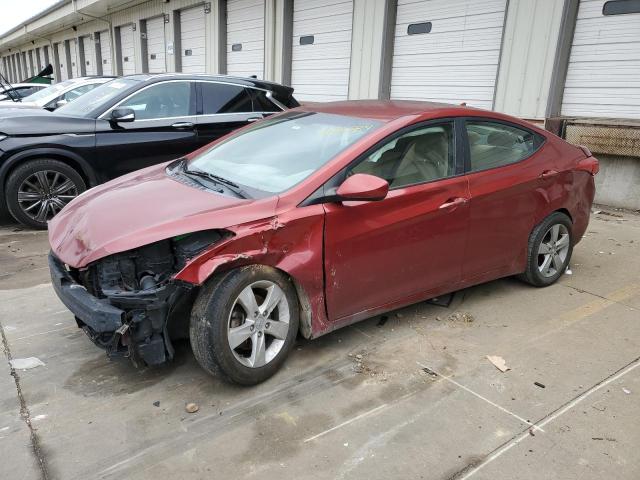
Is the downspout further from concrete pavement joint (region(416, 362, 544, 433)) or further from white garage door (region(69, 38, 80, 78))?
concrete pavement joint (region(416, 362, 544, 433))

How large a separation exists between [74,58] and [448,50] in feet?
85.3

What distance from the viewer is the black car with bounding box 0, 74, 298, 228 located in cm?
566

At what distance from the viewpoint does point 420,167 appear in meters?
3.47

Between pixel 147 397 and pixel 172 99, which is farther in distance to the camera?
pixel 172 99

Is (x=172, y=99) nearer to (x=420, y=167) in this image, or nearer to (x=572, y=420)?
(x=420, y=167)

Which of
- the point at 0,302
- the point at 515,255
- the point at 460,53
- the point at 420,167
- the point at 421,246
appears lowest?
the point at 0,302

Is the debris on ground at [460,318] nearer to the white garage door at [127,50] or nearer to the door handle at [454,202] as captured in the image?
the door handle at [454,202]

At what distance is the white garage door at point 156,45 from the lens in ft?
60.1

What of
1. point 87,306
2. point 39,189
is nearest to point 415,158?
point 87,306

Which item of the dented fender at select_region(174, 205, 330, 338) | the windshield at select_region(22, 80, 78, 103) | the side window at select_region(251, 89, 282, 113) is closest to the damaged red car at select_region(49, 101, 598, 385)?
the dented fender at select_region(174, 205, 330, 338)

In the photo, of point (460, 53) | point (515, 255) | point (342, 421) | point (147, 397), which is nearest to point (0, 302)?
point (147, 397)

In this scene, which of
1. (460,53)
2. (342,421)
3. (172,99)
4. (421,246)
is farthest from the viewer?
(460,53)

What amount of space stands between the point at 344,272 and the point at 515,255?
1.72 m

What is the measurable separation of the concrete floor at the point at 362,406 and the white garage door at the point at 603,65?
4676 millimetres
